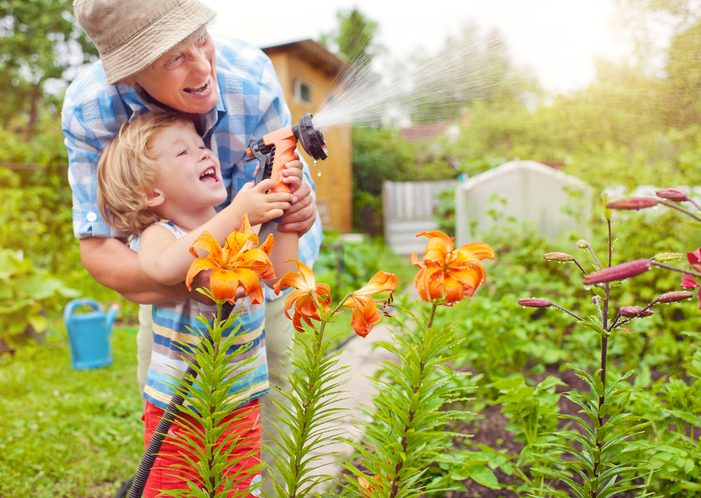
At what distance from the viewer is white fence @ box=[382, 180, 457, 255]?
1269 cm

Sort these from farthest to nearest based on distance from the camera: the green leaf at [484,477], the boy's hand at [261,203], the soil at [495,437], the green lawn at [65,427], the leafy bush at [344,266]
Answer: the leafy bush at [344,266]
the green lawn at [65,427]
the soil at [495,437]
the green leaf at [484,477]
the boy's hand at [261,203]

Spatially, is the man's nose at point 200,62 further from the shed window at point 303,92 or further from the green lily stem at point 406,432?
the shed window at point 303,92

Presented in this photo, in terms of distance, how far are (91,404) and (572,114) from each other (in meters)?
10.8

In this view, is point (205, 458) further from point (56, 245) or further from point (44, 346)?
point (56, 245)

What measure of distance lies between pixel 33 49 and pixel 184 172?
16.7m

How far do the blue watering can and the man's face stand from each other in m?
2.98

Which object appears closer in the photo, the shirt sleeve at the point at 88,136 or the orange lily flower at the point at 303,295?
the orange lily flower at the point at 303,295

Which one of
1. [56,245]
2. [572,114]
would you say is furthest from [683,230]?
[572,114]

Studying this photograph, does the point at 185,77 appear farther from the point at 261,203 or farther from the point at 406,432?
the point at 406,432

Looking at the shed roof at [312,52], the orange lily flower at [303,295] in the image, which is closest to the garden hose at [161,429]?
the orange lily flower at [303,295]

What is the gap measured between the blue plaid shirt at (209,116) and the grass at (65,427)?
1286mm

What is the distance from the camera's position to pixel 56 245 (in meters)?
7.14

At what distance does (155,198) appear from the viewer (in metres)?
1.49

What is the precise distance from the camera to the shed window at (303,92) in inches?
415
